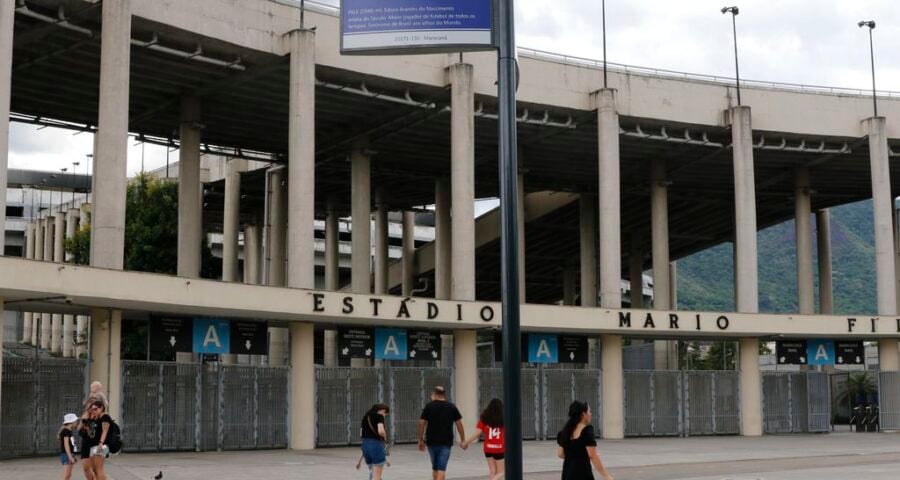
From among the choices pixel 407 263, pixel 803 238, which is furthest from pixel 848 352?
pixel 407 263

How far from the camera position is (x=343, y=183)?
5350 cm

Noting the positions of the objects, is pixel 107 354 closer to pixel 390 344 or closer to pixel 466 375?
pixel 390 344

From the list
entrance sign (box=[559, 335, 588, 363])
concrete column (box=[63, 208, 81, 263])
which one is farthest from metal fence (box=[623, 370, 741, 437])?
concrete column (box=[63, 208, 81, 263])

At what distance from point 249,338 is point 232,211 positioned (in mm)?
20633

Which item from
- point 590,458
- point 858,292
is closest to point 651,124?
point 590,458

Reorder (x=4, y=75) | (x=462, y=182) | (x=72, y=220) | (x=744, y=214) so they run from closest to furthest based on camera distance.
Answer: (x=4, y=75) → (x=462, y=182) → (x=744, y=214) → (x=72, y=220)

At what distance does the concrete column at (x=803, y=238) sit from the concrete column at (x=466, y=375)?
21.1 meters

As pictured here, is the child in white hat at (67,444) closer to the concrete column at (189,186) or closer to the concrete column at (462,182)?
the concrete column at (462,182)

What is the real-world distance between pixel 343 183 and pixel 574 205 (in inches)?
523

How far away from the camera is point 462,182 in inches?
1443

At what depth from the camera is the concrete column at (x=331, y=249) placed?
180 feet

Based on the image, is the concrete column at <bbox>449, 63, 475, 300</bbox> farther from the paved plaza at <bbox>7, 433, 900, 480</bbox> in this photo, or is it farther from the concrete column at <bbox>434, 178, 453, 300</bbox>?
the concrete column at <bbox>434, 178, 453, 300</bbox>

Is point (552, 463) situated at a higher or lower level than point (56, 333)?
lower

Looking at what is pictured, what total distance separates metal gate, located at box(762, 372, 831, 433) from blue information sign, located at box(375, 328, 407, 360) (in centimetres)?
1498
